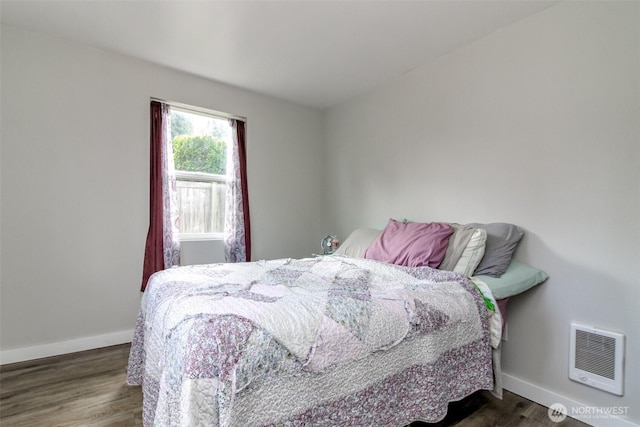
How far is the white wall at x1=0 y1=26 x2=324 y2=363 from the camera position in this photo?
2.35 m

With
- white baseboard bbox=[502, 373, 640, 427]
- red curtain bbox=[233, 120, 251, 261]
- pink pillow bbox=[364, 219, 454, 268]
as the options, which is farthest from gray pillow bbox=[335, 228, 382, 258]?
white baseboard bbox=[502, 373, 640, 427]

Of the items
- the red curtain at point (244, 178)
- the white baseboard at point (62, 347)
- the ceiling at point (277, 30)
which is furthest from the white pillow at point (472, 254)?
the white baseboard at point (62, 347)

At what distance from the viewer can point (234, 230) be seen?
332 centimetres

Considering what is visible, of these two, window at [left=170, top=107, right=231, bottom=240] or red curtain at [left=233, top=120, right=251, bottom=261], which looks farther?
red curtain at [left=233, top=120, right=251, bottom=261]

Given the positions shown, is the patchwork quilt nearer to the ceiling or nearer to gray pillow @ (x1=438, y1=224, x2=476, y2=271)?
gray pillow @ (x1=438, y1=224, x2=476, y2=271)

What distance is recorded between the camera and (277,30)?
2.26 metres

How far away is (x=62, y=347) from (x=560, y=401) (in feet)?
11.4

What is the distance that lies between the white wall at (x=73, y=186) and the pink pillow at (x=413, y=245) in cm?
184

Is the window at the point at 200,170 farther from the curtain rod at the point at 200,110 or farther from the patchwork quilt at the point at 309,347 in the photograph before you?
the patchwork quilt at the point at 309,347

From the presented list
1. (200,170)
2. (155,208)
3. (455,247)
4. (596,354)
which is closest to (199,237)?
(155,208)

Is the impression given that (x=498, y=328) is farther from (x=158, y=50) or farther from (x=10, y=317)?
(x=10, y=317)

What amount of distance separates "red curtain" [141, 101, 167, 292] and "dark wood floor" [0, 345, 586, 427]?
2.79 feet

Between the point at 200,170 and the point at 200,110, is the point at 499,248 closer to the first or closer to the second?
the point at 200,170

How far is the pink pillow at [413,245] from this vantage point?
204cm
